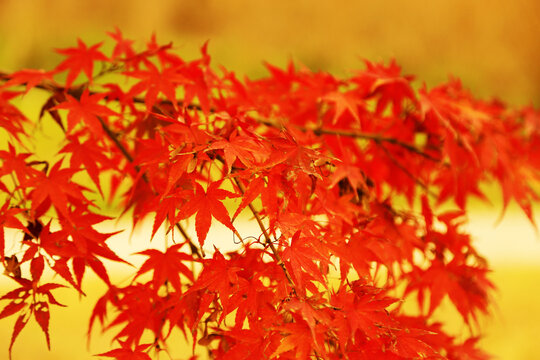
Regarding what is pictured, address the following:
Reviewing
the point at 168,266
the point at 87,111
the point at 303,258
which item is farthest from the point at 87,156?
the point at 303,258

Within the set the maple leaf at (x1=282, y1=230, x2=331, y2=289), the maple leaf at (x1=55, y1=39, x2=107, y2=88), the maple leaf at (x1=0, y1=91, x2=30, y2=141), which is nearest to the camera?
the maple leaf at (x1=282, y1=230, x2=331, y2=289)

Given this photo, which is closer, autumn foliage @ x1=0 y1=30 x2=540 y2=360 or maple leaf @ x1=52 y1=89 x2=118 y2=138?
autumn foliage @ x1=0 y1=30 x2=540 y2=360

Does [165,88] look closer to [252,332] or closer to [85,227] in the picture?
[85,227]

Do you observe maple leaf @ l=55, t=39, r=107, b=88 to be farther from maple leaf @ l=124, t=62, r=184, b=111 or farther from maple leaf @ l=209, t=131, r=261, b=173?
maple leaf @ l=209, t=131, r=261, b=173

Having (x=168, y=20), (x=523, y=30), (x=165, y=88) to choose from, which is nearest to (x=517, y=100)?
(x=523, y=30)

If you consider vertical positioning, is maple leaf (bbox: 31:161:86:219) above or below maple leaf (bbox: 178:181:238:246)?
above

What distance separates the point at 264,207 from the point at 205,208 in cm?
6

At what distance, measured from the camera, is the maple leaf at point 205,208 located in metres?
0.55

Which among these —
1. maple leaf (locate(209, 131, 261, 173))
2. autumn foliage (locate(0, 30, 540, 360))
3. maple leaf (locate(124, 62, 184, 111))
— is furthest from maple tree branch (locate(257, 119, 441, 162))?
maple leaf (locate(209, 131, 261, 173))

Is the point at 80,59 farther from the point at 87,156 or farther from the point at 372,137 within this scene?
the point at 372,137

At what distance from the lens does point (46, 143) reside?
2.78 meters

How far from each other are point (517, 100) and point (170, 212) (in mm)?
3809

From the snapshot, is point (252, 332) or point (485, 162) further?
point (485, 162)

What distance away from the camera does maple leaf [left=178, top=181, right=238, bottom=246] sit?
0.55 meters
